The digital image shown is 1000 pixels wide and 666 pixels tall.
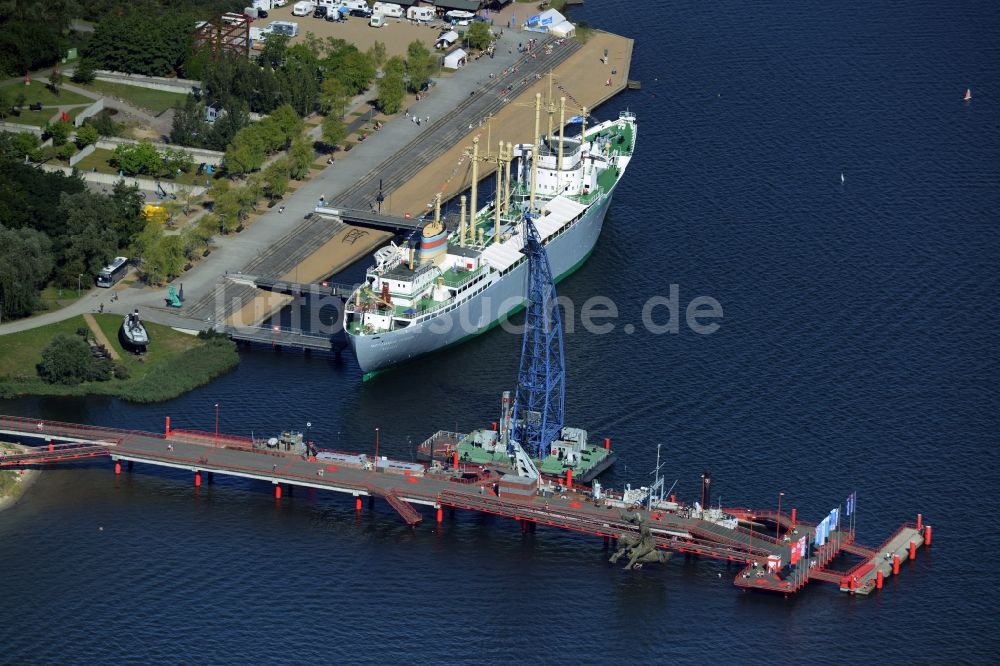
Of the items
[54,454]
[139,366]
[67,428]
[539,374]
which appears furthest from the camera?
[139,366]

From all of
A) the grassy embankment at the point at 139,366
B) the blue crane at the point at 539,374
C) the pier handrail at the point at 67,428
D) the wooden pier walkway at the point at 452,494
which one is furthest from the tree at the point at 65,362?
the blue crane at the point at 539,374

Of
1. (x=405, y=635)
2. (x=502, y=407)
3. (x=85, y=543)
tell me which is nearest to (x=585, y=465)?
(x=502, y=407)

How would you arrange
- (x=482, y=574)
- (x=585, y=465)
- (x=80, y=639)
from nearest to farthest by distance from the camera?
(x=80, y=639) < (x=482, y=574) < (x=585, y=465)

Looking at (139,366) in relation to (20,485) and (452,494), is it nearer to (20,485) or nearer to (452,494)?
(20,485)

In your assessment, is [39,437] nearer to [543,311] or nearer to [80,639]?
[80,639]

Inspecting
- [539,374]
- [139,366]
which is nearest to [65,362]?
[139,366]

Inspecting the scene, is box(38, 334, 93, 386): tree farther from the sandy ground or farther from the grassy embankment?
the sandy ground
